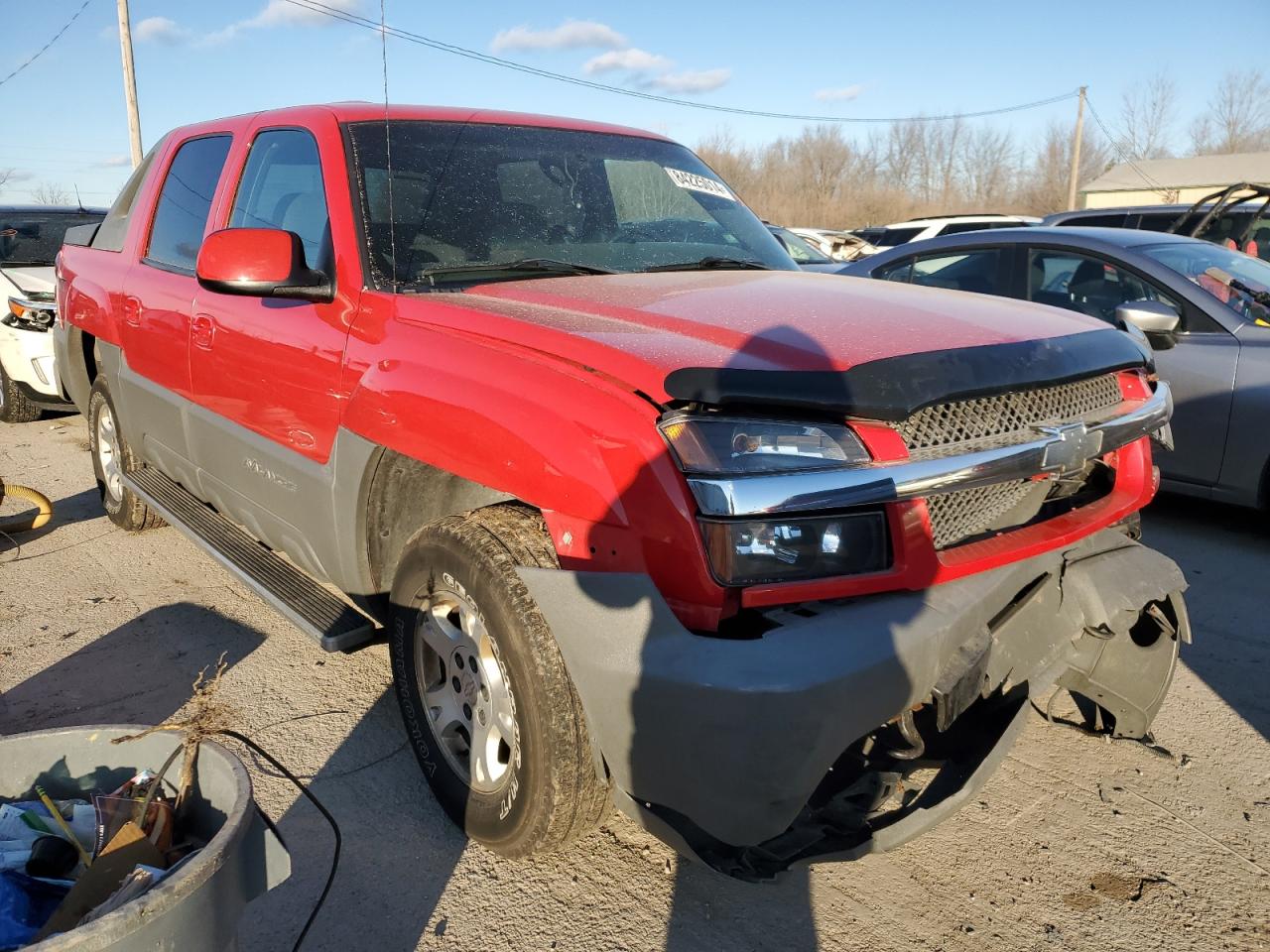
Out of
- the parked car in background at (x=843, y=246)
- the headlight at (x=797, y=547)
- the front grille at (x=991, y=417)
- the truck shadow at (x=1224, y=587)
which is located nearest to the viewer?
the headlight at (x=797, y=547)

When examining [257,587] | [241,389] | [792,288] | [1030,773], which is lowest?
[1030,773]

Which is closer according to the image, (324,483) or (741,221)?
(324,483)

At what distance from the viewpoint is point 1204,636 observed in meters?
4.04

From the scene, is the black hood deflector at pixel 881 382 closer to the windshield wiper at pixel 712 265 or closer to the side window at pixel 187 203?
the windshield wiper at pixel 712 265

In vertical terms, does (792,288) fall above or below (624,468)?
above

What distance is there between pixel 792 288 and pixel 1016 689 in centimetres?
133

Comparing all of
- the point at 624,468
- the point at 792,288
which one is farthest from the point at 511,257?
the point at 624,468

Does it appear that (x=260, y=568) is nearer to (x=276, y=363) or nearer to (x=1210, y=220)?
(x=276, y=363)

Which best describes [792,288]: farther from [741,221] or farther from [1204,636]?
[1204,636]

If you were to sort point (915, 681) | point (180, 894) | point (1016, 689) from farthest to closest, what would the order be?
1. point (1016, 689)
2. point (915, 681)
3. point (180, 894)

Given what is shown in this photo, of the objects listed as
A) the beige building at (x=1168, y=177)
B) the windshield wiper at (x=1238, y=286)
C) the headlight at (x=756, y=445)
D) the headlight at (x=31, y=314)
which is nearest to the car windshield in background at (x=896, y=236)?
the windshield wiper at (x=1238, y=286)

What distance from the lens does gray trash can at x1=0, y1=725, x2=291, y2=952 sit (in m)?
1.40

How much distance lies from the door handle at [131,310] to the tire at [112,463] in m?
0.70

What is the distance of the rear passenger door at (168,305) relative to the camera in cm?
407
